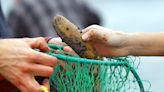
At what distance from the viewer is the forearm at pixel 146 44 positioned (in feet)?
5.75

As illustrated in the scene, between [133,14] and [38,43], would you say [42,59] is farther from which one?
[133,14]

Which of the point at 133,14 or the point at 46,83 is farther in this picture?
the point at 133,14

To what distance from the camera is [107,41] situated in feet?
5.69

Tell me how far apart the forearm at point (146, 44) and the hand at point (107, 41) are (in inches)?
0.7

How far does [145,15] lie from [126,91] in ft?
19.7

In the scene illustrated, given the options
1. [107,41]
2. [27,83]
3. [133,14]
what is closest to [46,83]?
[27,83]

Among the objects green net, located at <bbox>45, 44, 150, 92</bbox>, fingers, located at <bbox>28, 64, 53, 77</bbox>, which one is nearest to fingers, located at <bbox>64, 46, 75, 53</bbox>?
green net, located at <bbox>45, 44, 150, 92</bbox>

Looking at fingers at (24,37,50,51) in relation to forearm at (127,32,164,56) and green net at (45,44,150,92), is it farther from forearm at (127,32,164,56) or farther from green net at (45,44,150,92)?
forearm at (127,32,164,56)

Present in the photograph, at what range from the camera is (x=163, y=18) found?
740cm

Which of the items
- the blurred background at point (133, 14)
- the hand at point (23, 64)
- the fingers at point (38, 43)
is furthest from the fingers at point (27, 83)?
the blurred background at point (133, 14)

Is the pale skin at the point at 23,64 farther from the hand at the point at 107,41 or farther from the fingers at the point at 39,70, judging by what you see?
the hand at the point at 107,41

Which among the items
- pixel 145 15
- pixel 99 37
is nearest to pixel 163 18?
pixel 145 15

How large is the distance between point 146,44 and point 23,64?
38 centimetres

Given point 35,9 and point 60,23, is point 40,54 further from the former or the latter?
point 35,9
